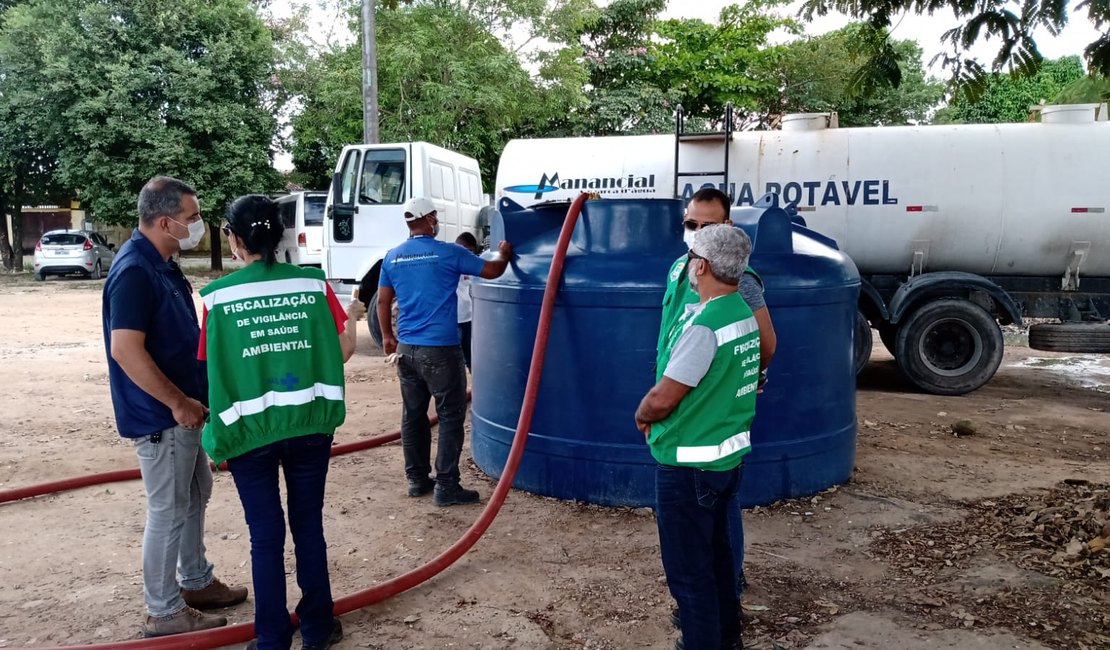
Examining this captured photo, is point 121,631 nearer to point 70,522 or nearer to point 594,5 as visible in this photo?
point 70,522

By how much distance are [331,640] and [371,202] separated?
757 centimetres

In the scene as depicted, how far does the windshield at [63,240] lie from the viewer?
72.4 feet

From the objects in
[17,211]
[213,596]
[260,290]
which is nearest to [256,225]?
[260,290]

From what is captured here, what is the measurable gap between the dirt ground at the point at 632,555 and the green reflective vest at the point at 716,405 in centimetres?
106

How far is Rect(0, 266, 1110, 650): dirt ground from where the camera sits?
3.45 metres

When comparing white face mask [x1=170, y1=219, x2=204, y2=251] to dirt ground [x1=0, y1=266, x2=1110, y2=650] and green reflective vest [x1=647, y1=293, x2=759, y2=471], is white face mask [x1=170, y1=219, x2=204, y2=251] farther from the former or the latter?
green reflective vest [x1=647, y1=293, x2=759, y2=471]

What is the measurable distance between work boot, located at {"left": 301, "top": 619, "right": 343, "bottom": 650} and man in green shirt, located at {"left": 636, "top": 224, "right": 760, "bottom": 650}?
1.38 metres

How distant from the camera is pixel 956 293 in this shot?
342 inches

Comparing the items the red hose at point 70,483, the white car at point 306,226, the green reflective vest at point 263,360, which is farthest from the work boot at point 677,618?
the white car at point 306,226

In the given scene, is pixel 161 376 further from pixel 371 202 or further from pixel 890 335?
pixel 890 335

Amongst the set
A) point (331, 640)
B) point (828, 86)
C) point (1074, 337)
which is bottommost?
point (331, 640)

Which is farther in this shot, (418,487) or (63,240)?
(63,240)

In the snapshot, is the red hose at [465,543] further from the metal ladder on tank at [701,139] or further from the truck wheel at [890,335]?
the truck wheel at [890,335]

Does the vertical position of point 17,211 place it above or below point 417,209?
above
